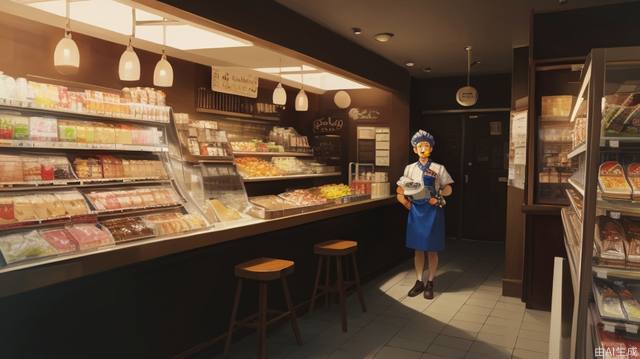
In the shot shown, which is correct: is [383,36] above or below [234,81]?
above

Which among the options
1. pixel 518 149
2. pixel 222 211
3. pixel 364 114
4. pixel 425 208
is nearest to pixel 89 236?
pixel 222 211

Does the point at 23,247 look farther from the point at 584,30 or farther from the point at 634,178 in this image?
the point at 584,30

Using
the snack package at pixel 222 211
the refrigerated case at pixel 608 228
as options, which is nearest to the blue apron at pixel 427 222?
the snack package at pixel 222 211

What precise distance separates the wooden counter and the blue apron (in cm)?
217

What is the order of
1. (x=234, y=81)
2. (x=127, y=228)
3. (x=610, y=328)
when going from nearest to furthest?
(x=610, y=328)
(x=127, y=228)
(x=234, y=81)

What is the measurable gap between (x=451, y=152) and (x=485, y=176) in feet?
2.61

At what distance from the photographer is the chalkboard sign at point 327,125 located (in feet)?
29.0

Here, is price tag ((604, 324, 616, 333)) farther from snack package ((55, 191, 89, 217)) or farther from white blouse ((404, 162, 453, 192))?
white blouse ((404, 162, 453, 192))

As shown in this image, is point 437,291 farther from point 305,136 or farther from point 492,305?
point 305,136

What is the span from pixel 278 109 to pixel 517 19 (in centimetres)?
420

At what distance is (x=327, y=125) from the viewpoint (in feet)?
29.2

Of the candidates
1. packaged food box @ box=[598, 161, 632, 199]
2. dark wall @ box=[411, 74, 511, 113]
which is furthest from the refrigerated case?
dark wall @ box=[411, 74, 511, 113]

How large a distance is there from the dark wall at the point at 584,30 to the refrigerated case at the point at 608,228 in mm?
3086

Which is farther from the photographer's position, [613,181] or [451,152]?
[451,152]
